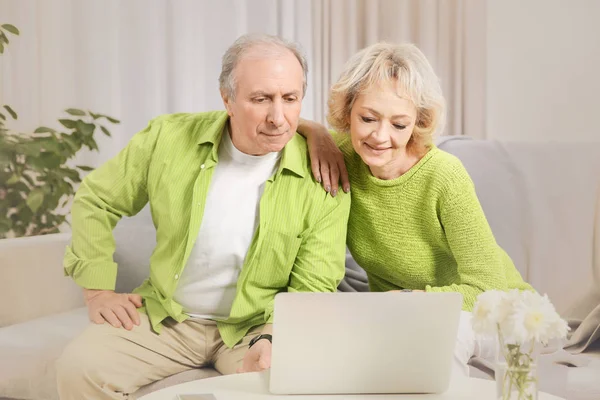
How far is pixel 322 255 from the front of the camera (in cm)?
198

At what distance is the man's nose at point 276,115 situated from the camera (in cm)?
192

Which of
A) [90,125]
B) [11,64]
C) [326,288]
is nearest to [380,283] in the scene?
[326,288]

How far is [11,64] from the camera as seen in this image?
127 inches

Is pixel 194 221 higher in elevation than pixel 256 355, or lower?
higher

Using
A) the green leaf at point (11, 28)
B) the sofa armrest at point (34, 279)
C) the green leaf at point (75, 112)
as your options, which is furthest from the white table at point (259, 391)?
the green leaf at point (11, 28)

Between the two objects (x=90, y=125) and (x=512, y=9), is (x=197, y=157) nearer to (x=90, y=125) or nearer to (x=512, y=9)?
(x=90, y=125)

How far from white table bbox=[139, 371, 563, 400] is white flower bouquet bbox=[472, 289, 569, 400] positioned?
0.24m

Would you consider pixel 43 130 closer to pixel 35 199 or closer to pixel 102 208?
pixel 35 199

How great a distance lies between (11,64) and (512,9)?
219cm

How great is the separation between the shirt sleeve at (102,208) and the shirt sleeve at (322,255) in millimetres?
471

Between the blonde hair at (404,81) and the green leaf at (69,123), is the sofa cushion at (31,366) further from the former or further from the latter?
the green leaf at (69,123)

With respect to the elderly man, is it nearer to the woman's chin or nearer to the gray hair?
the gray hair

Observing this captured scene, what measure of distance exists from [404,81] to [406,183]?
0.88ft

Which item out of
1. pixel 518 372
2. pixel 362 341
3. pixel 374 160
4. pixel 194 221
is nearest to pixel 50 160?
pixel 194 221
